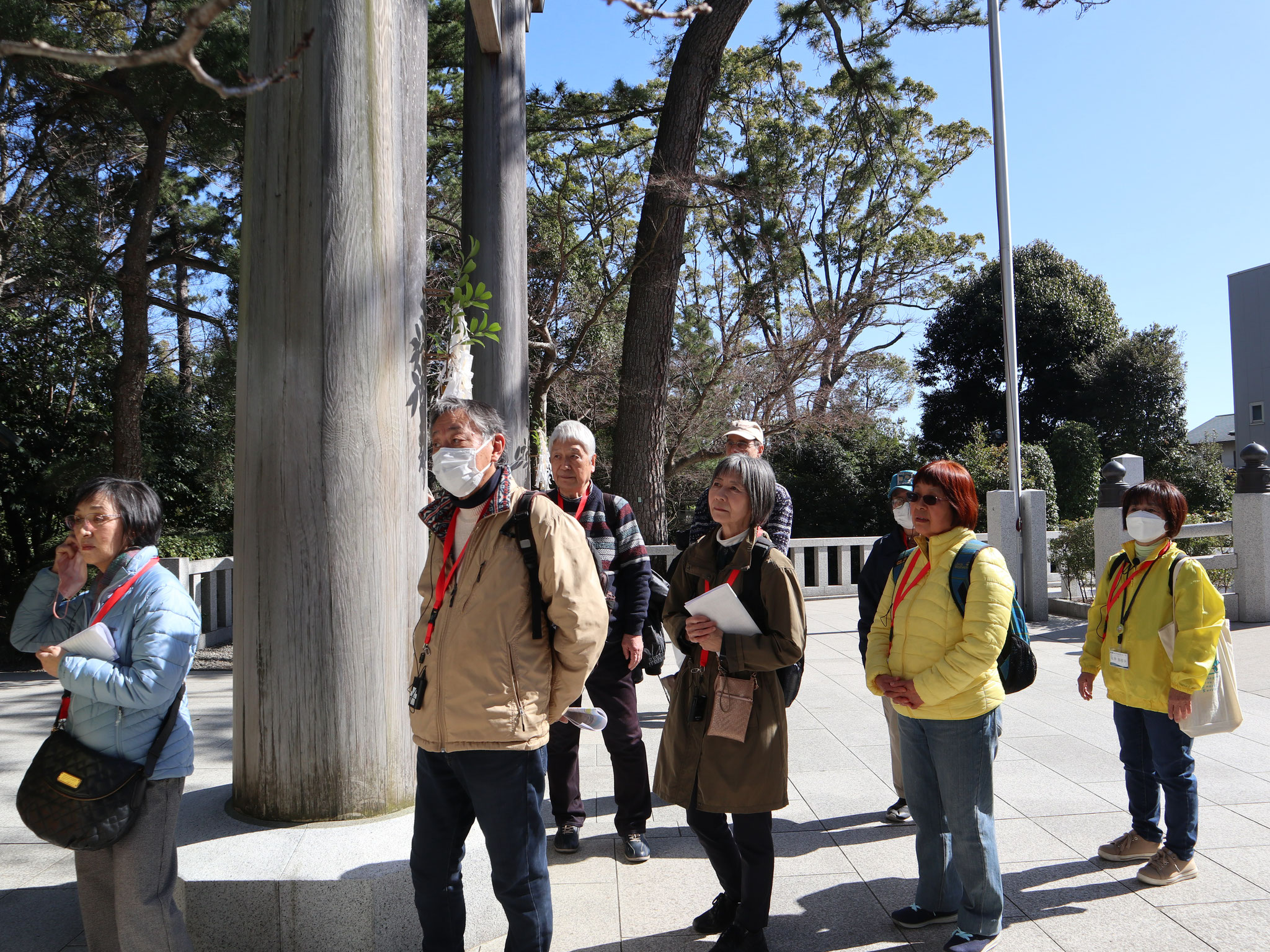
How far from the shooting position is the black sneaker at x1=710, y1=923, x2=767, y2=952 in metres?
2.91

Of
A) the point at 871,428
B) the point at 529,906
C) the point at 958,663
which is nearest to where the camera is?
the point at 529,906

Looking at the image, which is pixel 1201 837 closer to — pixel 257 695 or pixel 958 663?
pixel 958 663

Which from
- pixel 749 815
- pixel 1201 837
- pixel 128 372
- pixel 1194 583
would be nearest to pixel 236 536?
pixel 749 815

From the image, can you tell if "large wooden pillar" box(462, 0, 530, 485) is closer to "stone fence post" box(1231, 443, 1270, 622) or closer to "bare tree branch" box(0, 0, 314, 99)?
"bare tree branch" box(0, 0, 314, 99)

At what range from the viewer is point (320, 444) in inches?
125

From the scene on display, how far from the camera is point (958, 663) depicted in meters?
2.85

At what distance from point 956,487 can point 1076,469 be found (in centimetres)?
1984

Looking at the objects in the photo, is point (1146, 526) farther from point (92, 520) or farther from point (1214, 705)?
point (92, 520)

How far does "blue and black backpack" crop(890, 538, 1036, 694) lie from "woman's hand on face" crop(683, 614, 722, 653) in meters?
0.75

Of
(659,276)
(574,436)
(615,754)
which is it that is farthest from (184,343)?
(615,754)

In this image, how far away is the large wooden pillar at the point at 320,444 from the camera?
10.4 feet

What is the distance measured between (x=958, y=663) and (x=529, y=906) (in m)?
1.52

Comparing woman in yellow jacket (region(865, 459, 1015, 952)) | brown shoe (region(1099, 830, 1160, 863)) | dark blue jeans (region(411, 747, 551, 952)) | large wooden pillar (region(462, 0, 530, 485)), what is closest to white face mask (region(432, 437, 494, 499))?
dark blue jeans (region(411, 747, 551, 952))

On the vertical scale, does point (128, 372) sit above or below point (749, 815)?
above
